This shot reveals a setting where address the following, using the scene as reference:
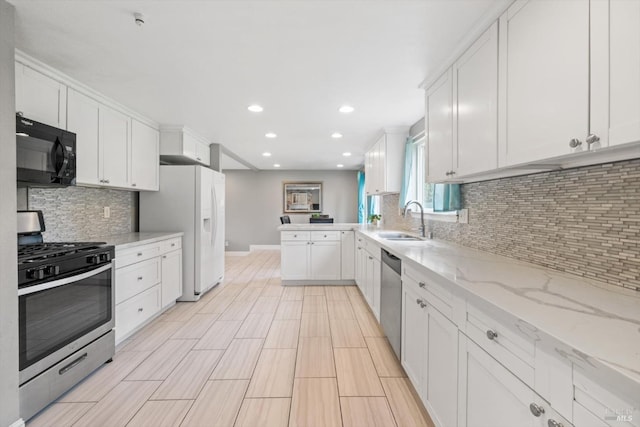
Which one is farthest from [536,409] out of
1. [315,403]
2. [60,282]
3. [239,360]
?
[60,282]

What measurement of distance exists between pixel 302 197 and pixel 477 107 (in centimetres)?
672

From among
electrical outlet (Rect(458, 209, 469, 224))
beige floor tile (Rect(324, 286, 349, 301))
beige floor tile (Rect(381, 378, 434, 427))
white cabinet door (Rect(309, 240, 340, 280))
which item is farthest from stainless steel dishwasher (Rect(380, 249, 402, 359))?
white cabinet door (Rect(309, 240, 340, 280))

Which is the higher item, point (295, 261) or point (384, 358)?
point (295, 261)

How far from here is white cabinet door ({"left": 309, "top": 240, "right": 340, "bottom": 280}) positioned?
459 centimetres

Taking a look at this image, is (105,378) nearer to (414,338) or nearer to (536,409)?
(414,338)

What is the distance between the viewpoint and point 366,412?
1762mm

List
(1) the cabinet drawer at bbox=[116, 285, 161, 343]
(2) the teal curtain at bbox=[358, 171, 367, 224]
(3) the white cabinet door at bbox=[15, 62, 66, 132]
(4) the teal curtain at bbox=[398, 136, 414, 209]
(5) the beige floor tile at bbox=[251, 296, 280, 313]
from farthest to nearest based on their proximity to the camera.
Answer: (2) the teal curtain at bbox=[358, 171, 367, 224], (4) the teal curtain at bbox=[398, 136, 414, 209], (5) the beige floor tile at bbox=[251, 296, 280, 313], (1) the cabinet drawer at bbox=[116, 285, 161, 343], (3) the white cabinet door at bbox=[15, 62, 66, 132]

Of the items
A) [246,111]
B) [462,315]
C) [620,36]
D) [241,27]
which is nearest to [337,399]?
[462,315]

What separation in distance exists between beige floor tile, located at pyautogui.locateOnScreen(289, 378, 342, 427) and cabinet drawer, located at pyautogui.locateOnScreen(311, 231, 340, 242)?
263 cm

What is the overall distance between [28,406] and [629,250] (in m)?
→ 3.03

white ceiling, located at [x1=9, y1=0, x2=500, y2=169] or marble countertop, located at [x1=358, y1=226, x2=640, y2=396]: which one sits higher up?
white ceiling, located at [x1=9, y1=0, x2=500, y2=169]

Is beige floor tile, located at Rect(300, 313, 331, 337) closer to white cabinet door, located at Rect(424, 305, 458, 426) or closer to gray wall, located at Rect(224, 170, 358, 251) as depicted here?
white cabinet door, located at Rect(424, 305, 458, 426)

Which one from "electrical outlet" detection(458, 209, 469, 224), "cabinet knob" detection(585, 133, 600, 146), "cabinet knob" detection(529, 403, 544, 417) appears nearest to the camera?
"cabinet knob" detection(529, 403, 544, 417)

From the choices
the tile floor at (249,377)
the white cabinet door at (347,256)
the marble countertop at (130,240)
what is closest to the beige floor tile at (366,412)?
the tile floor at (249,377)
